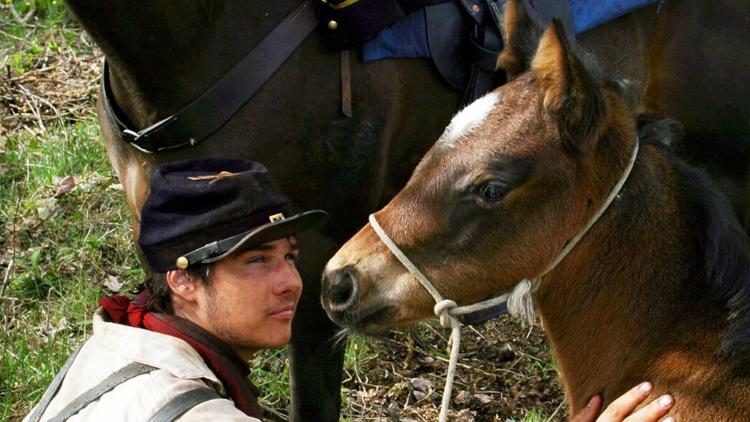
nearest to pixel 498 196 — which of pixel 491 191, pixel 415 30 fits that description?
pixel 491 191

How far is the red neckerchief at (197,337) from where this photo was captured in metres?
2.69

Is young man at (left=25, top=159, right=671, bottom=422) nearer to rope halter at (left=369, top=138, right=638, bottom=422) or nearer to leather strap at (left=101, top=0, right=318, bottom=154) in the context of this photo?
rope halter at (left=369, top=138, right=638, bottom=422)

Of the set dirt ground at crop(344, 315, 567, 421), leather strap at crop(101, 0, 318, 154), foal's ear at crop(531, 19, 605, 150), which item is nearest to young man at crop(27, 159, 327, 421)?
foal's ear at crop(531, 19, 605, 150)

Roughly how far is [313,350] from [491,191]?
1.71 metres

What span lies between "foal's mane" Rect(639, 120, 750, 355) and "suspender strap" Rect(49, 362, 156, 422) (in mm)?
1507

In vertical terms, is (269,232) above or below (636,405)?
above

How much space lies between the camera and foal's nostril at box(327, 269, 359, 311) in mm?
3014

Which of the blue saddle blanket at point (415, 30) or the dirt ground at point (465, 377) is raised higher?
the blue saddle blanket at point (415, 30)


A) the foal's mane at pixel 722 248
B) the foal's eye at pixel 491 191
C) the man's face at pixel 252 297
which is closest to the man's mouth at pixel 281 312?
the man's face at pixel 252 297

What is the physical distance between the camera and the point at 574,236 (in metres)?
2.98

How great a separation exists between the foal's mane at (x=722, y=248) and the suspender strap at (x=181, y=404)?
1.36 meters

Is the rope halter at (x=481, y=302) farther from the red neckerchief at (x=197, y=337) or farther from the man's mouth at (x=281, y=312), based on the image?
the red neckerchief at (x=197, y=337)

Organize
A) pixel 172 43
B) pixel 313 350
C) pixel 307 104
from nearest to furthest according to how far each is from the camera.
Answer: pixel 172 43, pixel 307 104, pixel 313 350

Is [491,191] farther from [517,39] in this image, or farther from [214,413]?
[214,413]
